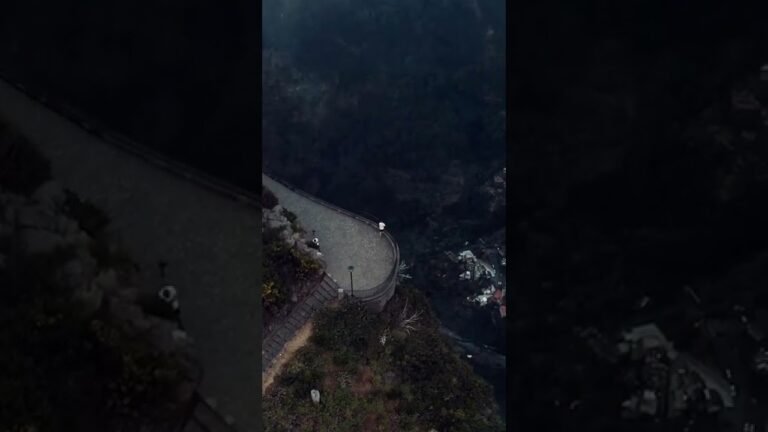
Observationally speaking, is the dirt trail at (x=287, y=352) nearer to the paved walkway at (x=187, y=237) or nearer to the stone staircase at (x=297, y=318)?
the stone staircase at (x=297, y=318)

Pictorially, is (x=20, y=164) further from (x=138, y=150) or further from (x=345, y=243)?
(x=345, y=243)

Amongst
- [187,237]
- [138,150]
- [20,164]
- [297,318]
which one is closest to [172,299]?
[187,237]

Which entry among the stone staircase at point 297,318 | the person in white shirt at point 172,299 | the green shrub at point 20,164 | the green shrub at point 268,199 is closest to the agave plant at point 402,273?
the stone staircase at point 297,318

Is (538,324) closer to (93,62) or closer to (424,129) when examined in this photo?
(424,129)

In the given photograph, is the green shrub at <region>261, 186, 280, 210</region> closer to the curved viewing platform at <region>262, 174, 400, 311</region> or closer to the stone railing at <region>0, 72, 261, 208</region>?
the curved viewing platform at <region>262, 174, 400, 311</region>

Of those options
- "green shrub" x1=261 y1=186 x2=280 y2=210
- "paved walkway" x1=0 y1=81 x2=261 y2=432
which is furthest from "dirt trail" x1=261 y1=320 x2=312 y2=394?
"green shrub" x1=261 y1=186 x2=280 y2=210

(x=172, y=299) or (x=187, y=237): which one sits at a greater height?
(x=187, y=237)
